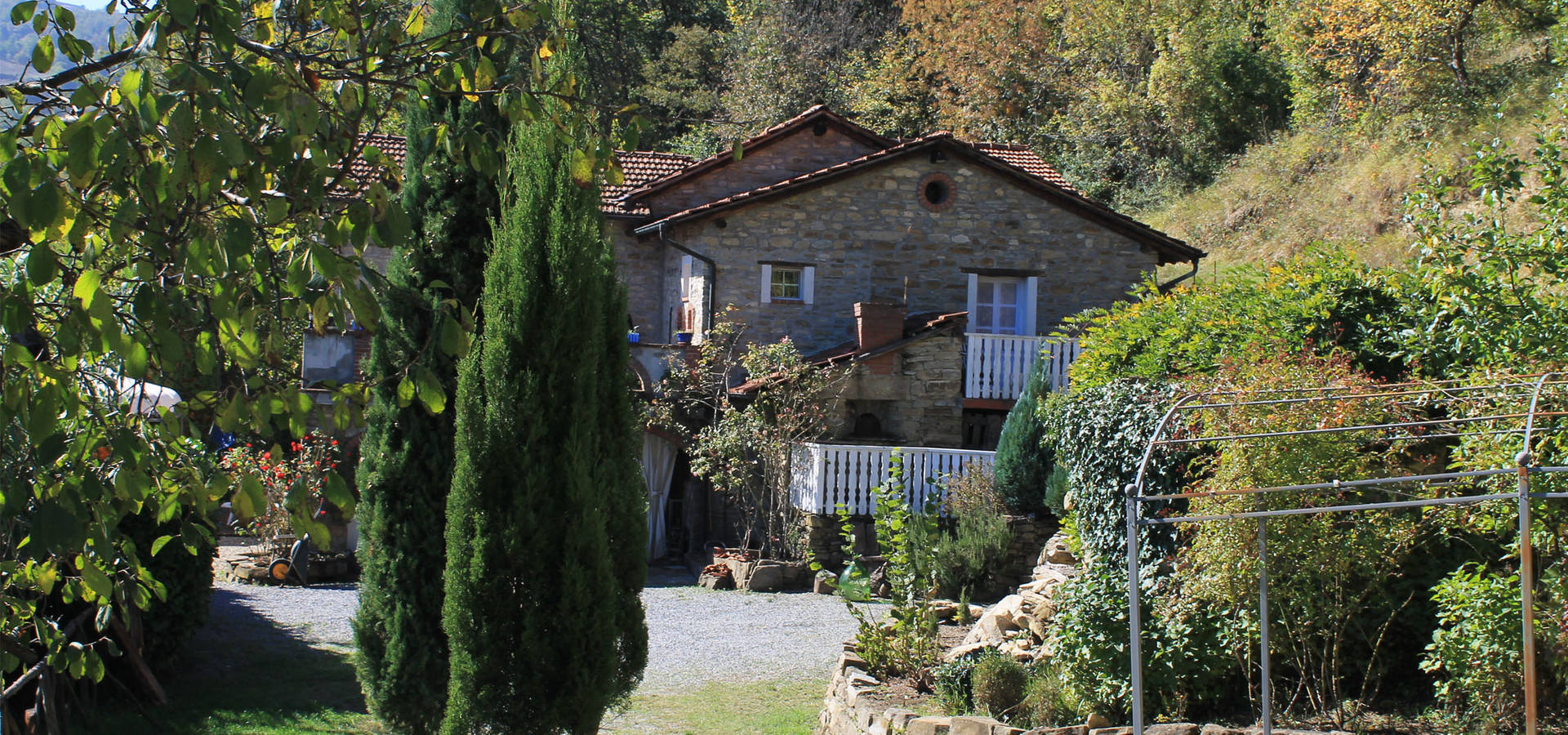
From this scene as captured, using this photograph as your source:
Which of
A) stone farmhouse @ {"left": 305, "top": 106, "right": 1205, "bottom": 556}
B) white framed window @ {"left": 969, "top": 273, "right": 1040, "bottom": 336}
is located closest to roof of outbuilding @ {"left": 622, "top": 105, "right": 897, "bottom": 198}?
stone farmhouse @ {"left": 305, "top": 106, "right": 1205, "bottom": 556}

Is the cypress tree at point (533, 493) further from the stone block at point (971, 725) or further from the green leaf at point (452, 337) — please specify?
the green leaf at point (452, 337)

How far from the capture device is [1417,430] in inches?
281

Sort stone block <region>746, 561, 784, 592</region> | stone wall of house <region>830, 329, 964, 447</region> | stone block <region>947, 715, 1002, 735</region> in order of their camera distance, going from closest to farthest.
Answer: stone block <region>947, 715, 1002, 735</region>, stone block <region>746, 561, 784, 592</region>, stone wall of house <region>830, 329, 964, 447</region>

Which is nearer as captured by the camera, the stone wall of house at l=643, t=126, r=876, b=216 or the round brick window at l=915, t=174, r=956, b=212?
the round brick window at l=915, t=174, r=956, b=212

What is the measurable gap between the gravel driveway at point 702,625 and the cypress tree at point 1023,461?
94.2 inches

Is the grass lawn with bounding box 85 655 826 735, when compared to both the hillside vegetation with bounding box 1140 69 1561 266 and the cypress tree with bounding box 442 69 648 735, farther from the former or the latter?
the hillside vegetation with bounding box 1140 69 1561 266

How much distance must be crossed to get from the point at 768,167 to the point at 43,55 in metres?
19.2

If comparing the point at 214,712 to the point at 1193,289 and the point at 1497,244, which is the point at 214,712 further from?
the point at 1497,244

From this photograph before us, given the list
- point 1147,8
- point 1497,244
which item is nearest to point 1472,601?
point 1497,244

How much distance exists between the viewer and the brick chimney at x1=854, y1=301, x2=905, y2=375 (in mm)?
17219

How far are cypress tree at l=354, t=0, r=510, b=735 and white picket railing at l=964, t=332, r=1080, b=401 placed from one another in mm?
11692

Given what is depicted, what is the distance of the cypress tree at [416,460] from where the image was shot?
6.96 meters

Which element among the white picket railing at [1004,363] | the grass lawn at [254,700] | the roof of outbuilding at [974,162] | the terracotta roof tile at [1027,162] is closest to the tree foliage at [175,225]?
the grass lawn at [254,700]

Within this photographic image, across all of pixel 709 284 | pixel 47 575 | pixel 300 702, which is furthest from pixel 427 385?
pixel 709 284
